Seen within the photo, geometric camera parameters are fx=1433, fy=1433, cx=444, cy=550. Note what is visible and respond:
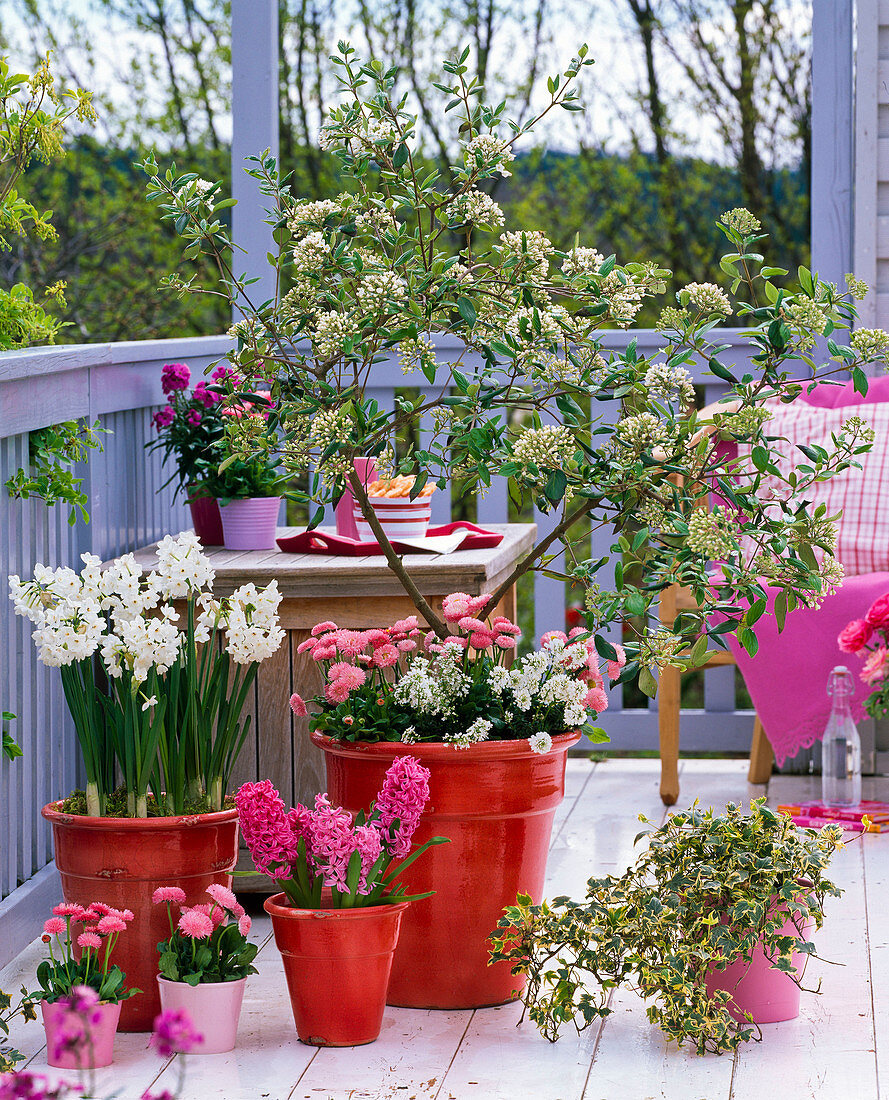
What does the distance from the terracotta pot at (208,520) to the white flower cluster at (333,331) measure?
94 centimetres

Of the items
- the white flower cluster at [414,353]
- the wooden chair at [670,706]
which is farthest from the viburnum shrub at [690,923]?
the wooden chair at [670,706]

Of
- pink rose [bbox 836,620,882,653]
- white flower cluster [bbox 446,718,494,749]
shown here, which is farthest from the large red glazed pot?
pink rose [bbox 836,620,882,653]

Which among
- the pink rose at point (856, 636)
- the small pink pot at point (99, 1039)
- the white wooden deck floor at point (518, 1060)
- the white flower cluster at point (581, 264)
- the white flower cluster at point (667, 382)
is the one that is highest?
the white flower cluster at point (581, 264)

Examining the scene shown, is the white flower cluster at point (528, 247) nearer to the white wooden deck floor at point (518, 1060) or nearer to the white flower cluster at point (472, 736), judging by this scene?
the white flower cluster at point (472, 736)

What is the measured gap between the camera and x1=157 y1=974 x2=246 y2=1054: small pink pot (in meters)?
1.99

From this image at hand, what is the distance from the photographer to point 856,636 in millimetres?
3004

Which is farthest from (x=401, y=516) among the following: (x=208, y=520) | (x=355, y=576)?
(x=208, y=520)

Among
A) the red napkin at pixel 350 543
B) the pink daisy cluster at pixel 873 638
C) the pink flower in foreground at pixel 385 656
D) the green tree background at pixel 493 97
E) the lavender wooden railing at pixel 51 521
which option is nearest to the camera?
the pink flower in foreground at pixel 385 656

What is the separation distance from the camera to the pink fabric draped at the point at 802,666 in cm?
323

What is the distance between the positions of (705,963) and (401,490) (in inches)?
47.8

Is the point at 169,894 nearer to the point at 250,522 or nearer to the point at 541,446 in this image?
the point at 541,446

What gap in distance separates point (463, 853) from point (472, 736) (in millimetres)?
187

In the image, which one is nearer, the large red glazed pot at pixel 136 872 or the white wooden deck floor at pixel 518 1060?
the white wooden deck floor at pixel 518 1060

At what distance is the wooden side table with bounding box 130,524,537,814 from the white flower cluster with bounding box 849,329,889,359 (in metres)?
0.84
